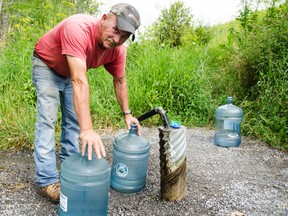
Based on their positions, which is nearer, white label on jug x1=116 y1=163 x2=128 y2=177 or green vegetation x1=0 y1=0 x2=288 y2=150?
white label on jug x1=116 y1=163 x2=128 y2=177

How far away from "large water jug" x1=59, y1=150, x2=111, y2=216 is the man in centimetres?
22

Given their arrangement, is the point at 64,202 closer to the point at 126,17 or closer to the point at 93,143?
the point at 93,143

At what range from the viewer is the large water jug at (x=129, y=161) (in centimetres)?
279

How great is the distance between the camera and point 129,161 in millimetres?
2797

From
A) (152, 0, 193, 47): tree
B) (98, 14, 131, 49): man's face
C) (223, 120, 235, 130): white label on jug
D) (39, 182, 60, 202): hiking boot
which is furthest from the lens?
(152, 0, 193, 47): tree

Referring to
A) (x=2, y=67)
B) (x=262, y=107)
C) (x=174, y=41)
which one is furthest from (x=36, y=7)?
(x=262, y=107)

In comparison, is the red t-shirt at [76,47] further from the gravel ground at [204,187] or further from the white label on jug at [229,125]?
the white label on jug at [229,125]

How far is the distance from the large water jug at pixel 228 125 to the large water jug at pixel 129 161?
6.10ft

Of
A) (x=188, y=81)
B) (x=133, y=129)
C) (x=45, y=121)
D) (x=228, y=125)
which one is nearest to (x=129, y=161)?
(x=133, y=129)

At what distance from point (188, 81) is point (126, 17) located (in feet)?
11.1

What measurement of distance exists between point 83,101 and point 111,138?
2.19 metres

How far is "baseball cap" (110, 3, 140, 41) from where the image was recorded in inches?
86.9

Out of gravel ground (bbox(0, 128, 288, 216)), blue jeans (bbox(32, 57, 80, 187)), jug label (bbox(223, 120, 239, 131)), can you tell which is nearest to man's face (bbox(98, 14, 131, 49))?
blue jeans (bbox(32, 57, 80, 187))

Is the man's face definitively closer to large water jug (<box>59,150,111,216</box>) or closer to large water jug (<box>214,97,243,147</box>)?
large water jug (<box>59,150,111,216</box>)
